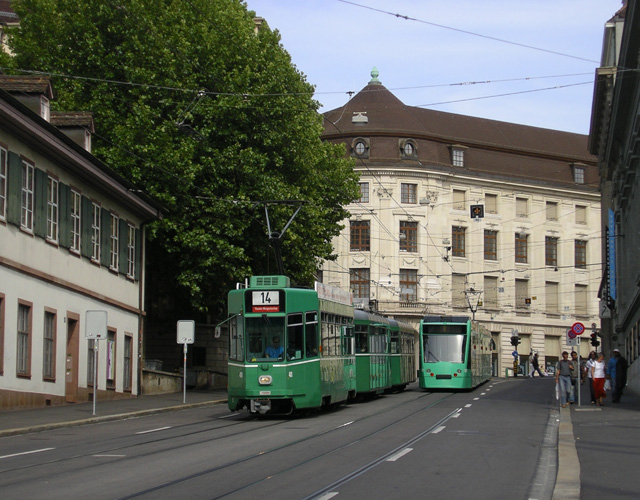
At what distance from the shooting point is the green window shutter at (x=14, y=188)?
28297 millimetres

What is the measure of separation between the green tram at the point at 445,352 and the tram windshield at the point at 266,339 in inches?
680

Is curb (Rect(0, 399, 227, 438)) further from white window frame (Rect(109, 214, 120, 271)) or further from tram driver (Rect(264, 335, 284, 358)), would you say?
white window frame (Rect(109, 214, 120, 271))

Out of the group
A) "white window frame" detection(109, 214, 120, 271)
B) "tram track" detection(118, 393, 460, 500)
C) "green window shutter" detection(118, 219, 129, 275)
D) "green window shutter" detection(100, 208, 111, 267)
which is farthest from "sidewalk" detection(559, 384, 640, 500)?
"green window shutter" detection(118, 219, 129, 275)

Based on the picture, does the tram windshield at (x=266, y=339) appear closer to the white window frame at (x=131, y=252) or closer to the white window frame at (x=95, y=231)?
the white window frame at (x=95, y=231)

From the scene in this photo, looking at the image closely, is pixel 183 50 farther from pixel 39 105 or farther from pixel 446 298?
pixel 446 298

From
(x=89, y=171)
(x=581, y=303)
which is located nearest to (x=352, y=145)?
(x=581, y=303)

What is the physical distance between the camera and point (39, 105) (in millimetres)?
32438

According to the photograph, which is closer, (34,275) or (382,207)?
(34,275)

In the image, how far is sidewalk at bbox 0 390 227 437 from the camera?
74.6 feet

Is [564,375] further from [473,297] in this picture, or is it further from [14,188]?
[473,297]

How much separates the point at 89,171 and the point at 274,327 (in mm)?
10774

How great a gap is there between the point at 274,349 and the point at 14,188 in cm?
819

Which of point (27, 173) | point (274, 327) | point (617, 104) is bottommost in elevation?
point (274, 327)

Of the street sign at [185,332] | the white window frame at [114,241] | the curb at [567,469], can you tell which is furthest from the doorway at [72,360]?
the curb at [567,469]
